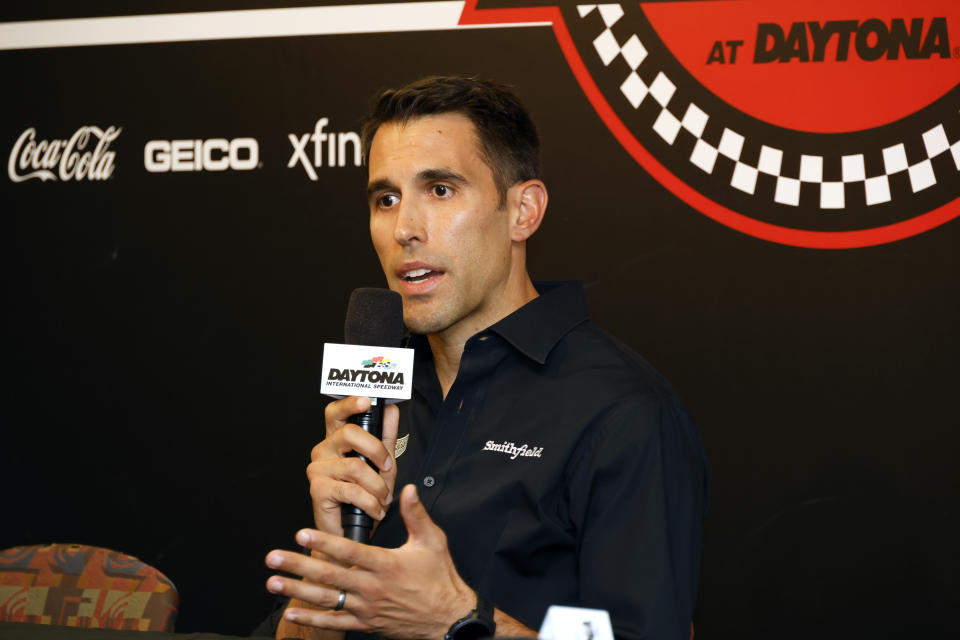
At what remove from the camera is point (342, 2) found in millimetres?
2746

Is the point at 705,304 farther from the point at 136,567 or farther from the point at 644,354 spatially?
the point at 136,567

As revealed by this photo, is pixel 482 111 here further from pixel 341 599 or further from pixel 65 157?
pixel 65 157

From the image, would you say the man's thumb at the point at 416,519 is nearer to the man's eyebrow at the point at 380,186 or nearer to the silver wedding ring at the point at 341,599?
A: the silver wedding ring at the point at 341,599

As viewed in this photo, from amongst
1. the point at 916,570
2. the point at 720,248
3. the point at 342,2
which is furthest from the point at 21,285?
the point at 916,570

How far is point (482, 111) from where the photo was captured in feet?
6.05

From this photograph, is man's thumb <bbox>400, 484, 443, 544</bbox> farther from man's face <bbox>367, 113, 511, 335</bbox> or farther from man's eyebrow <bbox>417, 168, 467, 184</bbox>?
man's eyebrow <bbox>417, 168, 467, 184</bbox>

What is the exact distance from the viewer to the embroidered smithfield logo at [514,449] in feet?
5.20

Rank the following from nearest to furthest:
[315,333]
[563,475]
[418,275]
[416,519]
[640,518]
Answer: [416,519] < [640,518] < [563,475] < [418,275] < [315,333]

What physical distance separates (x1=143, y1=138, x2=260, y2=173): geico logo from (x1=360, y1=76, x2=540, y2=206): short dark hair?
A: 1019mm

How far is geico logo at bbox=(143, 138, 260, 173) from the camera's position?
281cm

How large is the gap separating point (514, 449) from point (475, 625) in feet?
1.34

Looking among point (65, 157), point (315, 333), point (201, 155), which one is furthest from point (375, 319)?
point (65, 157)

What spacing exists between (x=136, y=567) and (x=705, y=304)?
5.06 ft

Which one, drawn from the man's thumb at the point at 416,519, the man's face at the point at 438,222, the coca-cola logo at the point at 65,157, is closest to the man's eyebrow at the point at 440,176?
the man's face at the point at 438,222
